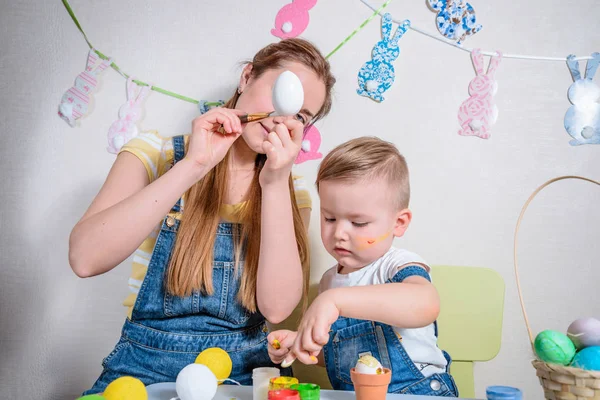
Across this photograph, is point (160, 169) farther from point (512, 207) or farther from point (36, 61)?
point (512, 207)

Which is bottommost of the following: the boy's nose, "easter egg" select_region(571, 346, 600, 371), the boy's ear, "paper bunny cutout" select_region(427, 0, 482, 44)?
"easter egg" select_region(571, 346, 600, 371)

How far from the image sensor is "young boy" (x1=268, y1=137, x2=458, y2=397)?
3.27ft

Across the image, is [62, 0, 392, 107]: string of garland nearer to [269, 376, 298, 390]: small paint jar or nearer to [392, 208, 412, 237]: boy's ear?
[392, 208, 412, 237]: boy's ear

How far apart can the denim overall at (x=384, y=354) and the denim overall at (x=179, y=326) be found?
0.16 metres

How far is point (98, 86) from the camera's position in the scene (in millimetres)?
1519

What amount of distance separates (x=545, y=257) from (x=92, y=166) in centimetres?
123

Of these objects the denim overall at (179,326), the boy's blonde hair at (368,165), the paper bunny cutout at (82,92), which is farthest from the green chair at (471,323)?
the paper bunny cutout at (82,92)

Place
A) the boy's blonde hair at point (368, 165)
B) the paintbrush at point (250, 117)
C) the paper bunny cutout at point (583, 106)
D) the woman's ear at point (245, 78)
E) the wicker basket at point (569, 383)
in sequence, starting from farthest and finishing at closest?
the paper bunny cutout at point (583, 106)
the woman's ear at point (245, 78)
the boy's blonde hair at point (368, 165)
the paintbrush at point (250, 117)
the wicker basket at point (569, 383)

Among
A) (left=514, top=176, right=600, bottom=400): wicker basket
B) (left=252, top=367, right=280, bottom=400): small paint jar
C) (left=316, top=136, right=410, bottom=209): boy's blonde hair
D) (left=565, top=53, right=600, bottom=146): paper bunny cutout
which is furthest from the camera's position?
(left=565, top=53, right=600, bottom=146): paper bunny cutout

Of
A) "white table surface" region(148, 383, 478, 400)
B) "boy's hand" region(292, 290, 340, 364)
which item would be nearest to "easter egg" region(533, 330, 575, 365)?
"white table surface" region(148, 383, 478, 400)

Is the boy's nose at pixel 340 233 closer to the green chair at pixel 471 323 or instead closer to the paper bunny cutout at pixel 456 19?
the green chair at pixel 471 323

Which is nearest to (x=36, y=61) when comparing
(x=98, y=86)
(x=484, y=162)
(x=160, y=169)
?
(x=98, y=86)

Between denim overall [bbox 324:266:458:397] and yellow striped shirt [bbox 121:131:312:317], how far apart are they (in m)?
0.33

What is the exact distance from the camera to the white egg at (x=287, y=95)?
39.4 inches
